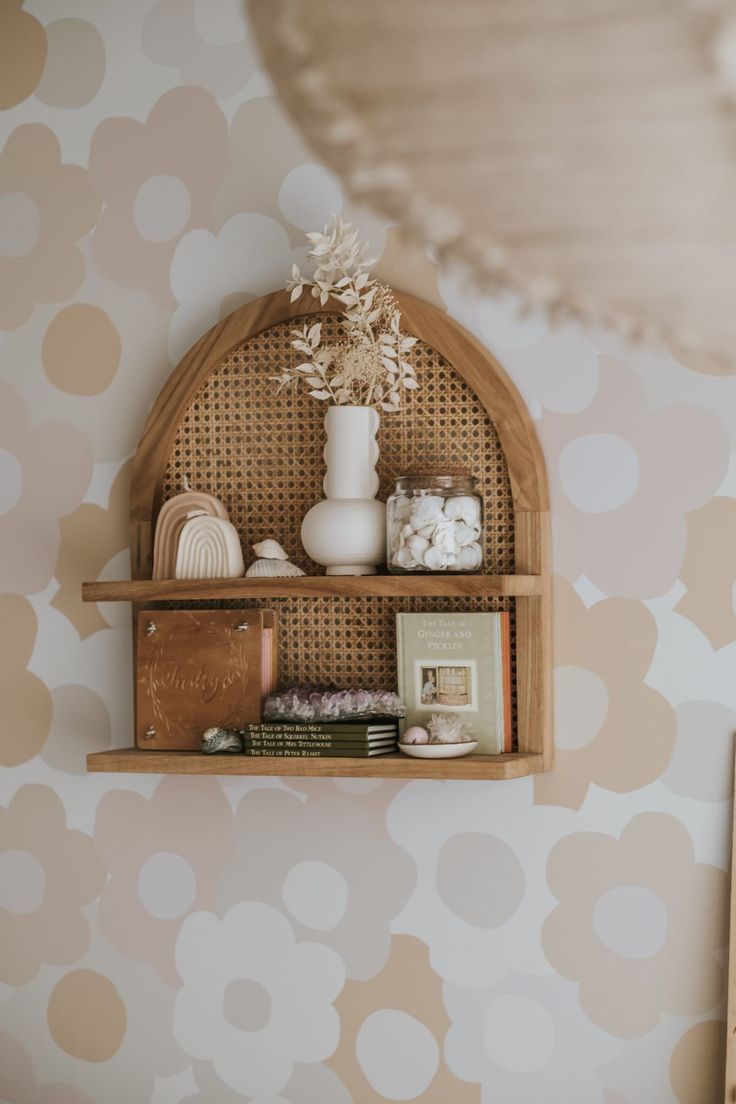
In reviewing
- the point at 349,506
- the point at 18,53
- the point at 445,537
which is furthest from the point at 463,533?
the point at 18,53

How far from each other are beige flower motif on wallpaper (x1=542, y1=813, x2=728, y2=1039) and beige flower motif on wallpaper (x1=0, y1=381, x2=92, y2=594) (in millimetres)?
1049

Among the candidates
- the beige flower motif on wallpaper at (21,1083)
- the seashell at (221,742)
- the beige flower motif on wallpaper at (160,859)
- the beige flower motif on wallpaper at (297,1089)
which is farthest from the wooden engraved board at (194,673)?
the beige flower motif on wallpaper at (21,1083)

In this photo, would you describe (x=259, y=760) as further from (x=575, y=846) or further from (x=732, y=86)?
(x=732, y=86)

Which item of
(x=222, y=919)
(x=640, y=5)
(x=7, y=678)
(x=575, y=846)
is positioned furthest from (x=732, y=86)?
(x=7, y=678)

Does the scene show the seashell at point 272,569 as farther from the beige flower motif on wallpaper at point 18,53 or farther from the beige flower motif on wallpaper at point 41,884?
the beige flower motif on wallpaper at point 18,53

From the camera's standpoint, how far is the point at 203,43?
2010mm

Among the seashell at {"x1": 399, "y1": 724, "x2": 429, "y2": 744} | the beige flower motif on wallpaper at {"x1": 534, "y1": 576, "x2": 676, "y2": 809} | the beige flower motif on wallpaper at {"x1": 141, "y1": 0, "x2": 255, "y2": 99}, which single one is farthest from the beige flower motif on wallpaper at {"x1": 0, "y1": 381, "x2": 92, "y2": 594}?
the beige flower motif on wallpaper at {"x1": 534, "y1": 576, "x2": 676, "y2": 809}

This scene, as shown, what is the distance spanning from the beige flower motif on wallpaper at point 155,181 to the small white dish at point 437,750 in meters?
0.90

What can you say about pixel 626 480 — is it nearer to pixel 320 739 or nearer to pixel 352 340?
pixel 352 340

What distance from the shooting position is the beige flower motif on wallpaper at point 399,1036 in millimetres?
1854

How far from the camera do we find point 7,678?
2115mm

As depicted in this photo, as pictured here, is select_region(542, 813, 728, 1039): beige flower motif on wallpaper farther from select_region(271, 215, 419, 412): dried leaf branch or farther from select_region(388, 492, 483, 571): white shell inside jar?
select_region(271, 215, 419, 412): dried leaf branch

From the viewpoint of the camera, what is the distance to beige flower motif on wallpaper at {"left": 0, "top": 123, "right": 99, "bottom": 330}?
209cm

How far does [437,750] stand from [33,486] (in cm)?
92
